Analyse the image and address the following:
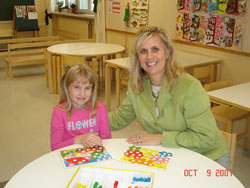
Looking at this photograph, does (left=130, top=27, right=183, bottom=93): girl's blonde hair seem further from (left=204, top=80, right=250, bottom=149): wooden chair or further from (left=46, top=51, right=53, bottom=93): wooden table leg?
(left=46, top=51, right=53, bottom=93): wooden table leg

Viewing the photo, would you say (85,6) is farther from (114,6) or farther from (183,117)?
(183,117)

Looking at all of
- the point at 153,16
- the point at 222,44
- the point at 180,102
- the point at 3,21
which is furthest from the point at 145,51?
the point at 3,21

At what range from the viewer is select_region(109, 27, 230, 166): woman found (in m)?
1.67

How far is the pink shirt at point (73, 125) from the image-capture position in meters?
1.83

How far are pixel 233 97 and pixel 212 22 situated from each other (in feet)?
5.89

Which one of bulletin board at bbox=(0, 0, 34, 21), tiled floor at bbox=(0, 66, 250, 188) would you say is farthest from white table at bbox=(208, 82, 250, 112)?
bulletin board at bbox=(0, 0, 34, 21)

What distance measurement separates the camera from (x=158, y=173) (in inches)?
53.7

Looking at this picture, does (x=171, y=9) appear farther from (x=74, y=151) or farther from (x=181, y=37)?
(x=74, y=151)

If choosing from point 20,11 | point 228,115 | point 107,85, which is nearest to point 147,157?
point 228,115

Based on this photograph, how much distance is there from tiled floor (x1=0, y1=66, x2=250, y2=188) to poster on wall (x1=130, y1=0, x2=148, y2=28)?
1293mm

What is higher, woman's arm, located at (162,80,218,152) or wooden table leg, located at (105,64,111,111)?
woman's arm, located at (162,80,218,152)

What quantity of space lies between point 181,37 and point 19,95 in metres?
2.66

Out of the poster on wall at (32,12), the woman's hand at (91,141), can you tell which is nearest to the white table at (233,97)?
the woman's hand at (91,141)

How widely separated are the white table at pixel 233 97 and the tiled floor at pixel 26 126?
0.66 meters
